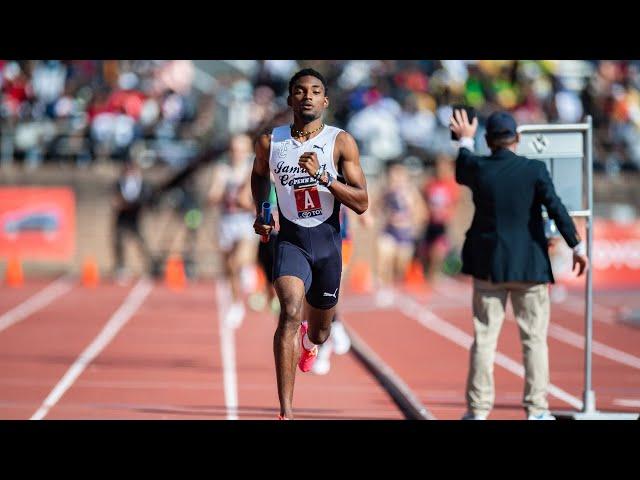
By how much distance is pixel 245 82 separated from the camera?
28562 millimetres

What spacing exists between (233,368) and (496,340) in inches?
179

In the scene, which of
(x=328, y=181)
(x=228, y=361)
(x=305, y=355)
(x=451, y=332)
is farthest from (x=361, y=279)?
(x=328, y=181)

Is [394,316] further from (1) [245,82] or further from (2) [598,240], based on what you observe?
(1) [245,82]

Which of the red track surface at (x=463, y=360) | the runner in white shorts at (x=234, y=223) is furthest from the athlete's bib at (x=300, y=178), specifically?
the runner in white shorts at (x=234, y=223)

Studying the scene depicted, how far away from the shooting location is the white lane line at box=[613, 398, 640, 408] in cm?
1050

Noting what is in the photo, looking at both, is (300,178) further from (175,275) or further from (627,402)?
(175,275)

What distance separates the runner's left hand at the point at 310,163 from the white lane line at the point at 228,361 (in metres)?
2.37

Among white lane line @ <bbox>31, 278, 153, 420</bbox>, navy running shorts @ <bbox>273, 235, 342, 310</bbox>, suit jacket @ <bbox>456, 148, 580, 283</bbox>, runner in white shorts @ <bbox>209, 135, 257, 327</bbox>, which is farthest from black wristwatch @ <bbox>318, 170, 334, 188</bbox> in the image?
runner in white shorts @ <bbox>209, 135, 257, 327</bbox>

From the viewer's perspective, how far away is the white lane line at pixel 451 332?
441 inches

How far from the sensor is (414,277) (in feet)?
78.4

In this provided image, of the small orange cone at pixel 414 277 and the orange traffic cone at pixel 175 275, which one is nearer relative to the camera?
the small orange cone at pixel 414 277

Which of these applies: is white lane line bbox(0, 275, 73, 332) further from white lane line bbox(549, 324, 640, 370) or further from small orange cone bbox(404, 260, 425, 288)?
white lane line bbox(549, 324, 640, 370)

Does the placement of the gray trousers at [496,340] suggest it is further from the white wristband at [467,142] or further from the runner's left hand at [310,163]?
the runner's left hand at [310,163]
